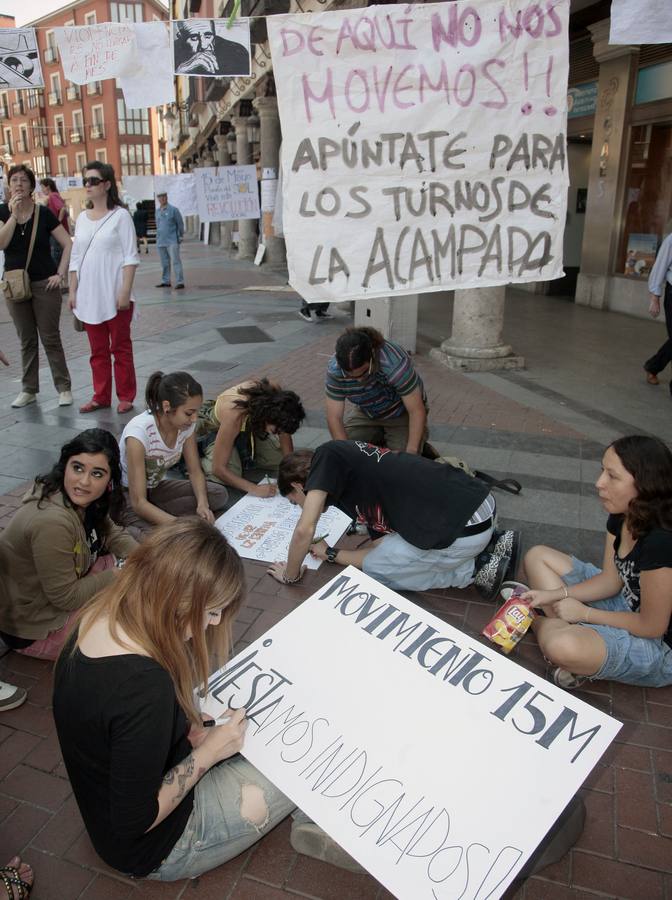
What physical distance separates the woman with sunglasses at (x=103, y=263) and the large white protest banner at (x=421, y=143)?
3.37 metres

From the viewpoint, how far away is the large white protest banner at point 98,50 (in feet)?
15.5

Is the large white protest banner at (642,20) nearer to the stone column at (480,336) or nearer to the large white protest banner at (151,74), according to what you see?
the large white protest banner at (151,74)

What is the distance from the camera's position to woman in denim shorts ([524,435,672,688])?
2309mm

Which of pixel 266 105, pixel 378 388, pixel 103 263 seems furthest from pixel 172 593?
pixel 266 105

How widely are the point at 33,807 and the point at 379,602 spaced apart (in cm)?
126

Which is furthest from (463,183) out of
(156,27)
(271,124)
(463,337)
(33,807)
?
(271,124)

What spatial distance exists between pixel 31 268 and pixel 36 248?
0.17 metres

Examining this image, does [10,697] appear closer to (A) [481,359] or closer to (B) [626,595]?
(B) [626,595]

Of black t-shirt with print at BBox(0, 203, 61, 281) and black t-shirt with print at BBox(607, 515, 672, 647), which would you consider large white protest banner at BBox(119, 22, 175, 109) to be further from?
black t-shirt with print at BBox(607, 515, 672, 647)

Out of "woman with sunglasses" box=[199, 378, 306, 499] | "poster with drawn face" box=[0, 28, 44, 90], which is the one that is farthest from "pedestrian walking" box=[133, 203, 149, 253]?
"woman with sunglasses" box=[199, 378, 306, 499]

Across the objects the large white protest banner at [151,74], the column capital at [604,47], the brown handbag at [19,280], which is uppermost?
the column capital at [604,47]

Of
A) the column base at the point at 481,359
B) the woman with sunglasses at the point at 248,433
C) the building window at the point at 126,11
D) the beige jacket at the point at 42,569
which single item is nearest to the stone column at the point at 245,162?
the column base at the point at 481,359

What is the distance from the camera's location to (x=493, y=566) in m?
3.09

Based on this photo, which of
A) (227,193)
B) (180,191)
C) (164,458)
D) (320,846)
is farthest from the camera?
(180,191)
